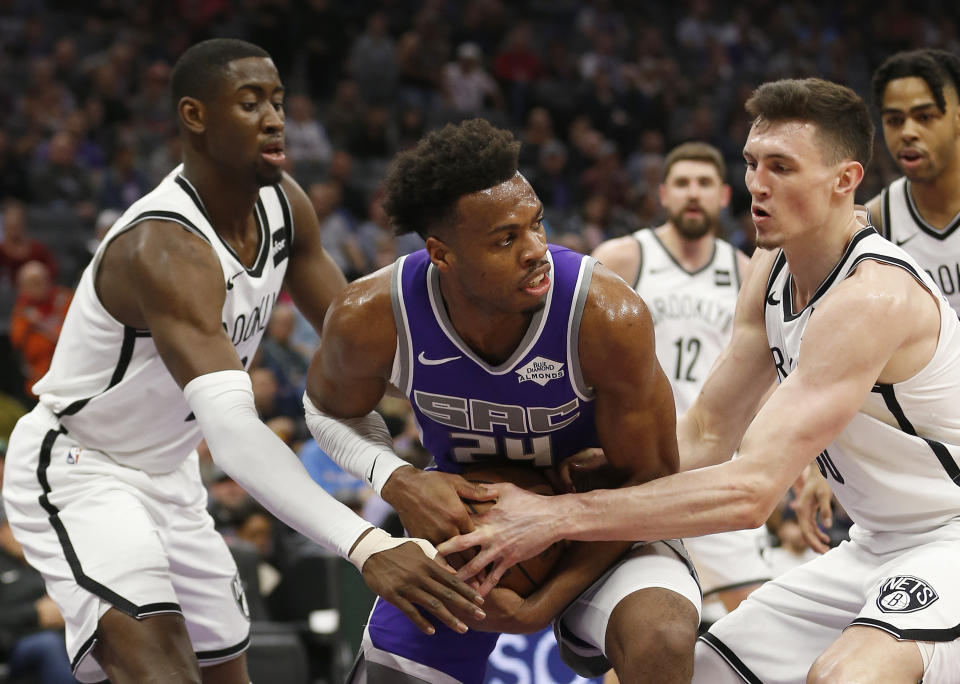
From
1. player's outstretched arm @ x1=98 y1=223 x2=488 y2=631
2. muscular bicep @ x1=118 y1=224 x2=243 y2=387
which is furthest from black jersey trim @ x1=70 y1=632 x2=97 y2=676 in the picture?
muscular bicep @ x1=118 y1=224 x2=243 y2=387

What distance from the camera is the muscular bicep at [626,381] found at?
10.2 ft

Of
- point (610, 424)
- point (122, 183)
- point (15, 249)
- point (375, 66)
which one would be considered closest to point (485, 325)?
point (610, 424)

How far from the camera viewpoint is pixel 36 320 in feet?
27.5

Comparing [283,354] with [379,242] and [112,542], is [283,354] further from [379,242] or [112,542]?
[112,542]

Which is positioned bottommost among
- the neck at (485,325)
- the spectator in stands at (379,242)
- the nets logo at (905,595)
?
Answer: the spectator in stands at (379,242)

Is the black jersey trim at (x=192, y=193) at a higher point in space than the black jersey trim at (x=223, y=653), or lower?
higher

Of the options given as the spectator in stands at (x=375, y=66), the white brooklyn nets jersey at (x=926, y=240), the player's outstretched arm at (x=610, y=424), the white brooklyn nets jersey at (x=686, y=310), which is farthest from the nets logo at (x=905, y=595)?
the spectator in stands at (x=375, y=66)

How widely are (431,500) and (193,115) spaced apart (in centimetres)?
169

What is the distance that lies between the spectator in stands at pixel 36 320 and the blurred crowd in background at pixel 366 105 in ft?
0.05

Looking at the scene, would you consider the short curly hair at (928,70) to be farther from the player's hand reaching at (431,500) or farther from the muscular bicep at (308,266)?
the player's hand reaching at (431,500)

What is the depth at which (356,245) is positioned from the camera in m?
10.2

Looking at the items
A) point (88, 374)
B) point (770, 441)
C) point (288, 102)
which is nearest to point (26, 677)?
point (88, 374)

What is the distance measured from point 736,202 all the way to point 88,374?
35.2 feet

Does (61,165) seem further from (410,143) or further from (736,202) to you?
(736,202)
